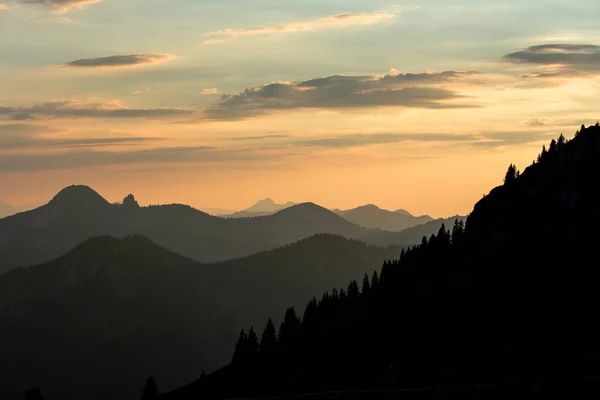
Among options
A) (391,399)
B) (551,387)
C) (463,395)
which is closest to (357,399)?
(391,399)

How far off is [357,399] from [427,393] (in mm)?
13222

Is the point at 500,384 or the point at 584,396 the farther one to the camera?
the point at 500,384

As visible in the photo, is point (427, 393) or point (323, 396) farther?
point (323, 396)

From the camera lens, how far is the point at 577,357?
199 m

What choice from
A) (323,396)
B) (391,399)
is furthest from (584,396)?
(323,396)

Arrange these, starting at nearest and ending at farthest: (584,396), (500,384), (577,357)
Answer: (584,396) → (500,384) → (577,357)

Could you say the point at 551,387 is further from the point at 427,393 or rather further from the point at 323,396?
the point at 323,396

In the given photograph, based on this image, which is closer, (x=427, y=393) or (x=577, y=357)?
(x=427, y=393)

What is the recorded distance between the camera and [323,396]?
199125 millimetres

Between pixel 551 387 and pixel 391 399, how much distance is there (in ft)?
89.2

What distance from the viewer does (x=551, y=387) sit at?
175250 millimetres

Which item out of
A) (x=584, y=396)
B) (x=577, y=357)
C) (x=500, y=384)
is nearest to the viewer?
(x=584, y=396)

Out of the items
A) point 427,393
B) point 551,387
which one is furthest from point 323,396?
point 551,387

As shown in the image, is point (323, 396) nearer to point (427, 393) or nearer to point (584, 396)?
point (427, 393)
